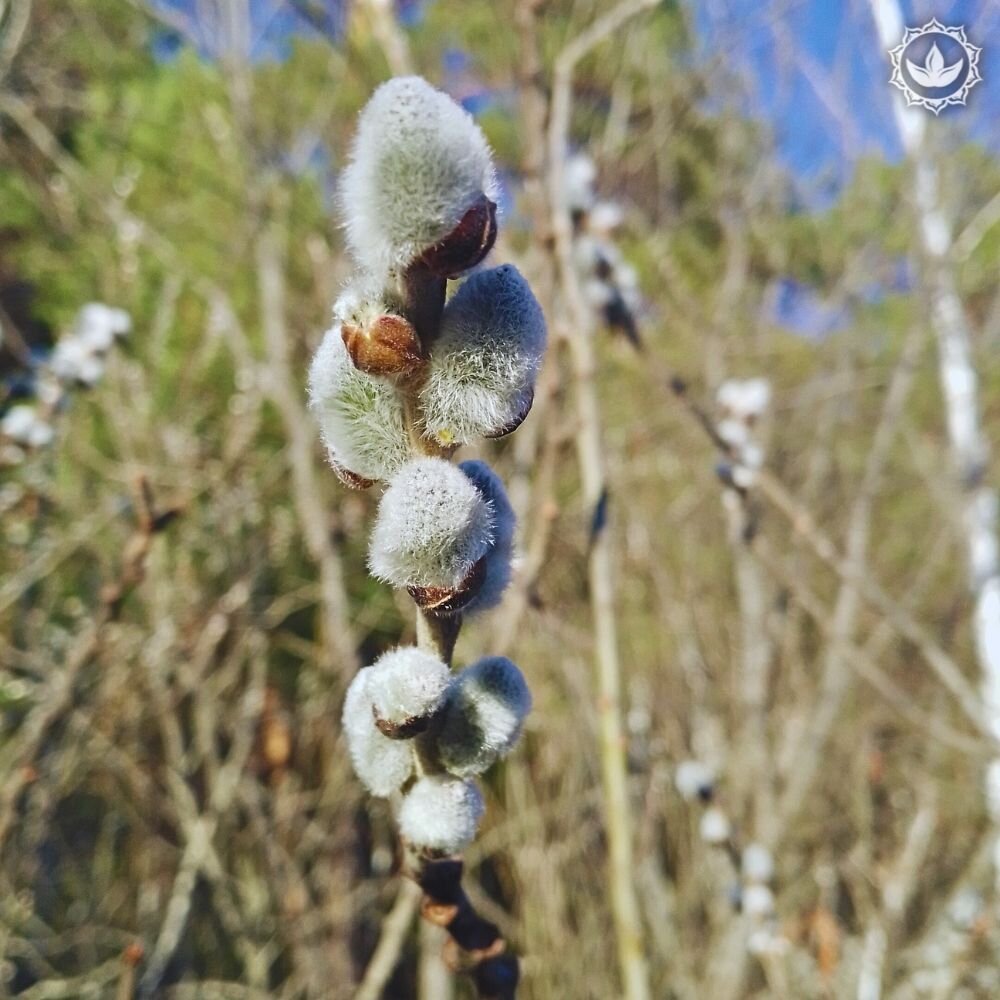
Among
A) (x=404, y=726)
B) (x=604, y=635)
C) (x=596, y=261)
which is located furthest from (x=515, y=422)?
(x=596, y=261)

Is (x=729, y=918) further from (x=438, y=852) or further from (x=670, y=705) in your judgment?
(x=438, y=852)

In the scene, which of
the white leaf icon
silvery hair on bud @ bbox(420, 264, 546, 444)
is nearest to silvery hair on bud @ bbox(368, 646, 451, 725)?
silvery hair on bud @ bbox(420, 264, 546, 444)

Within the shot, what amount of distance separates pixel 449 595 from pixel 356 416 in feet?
0.28

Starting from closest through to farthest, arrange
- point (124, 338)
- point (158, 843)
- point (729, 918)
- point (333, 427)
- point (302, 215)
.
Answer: point (333, 427)
point (124, 338)
point (729, 918)
point (158, 843)
point (302, 215)

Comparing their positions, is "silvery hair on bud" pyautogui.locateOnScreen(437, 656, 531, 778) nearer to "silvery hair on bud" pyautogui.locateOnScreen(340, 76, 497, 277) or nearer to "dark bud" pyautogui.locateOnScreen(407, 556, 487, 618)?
"dark bud" pyautogui.locateOnScreen(407, 556, 487, 618)

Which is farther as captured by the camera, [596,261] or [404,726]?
[596,261]

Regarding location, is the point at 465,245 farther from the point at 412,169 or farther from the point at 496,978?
the point at 496,978

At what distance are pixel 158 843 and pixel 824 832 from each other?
1.72 meters

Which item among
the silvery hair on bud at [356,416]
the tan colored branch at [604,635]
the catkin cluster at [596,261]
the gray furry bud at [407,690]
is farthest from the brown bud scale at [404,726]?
the catkin cluster at [596,261]

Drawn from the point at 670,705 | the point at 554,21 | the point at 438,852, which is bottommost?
the point at 670,705

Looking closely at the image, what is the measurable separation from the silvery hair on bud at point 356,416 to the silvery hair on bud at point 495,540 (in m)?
0.05

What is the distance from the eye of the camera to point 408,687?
16.2 inches

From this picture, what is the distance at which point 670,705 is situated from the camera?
2484mm

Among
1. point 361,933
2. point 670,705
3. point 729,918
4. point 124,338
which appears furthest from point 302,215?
point 729,918
